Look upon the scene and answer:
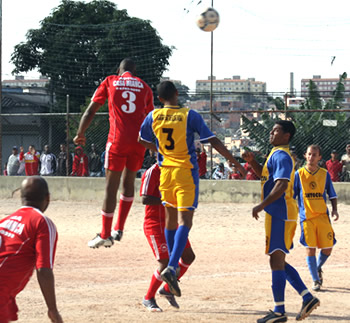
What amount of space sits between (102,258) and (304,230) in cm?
370

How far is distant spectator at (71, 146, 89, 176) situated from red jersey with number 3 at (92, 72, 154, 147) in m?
13.4

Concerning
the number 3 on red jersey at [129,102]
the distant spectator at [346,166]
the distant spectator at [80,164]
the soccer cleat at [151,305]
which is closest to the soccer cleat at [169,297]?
the soccer cleat at [151,305]

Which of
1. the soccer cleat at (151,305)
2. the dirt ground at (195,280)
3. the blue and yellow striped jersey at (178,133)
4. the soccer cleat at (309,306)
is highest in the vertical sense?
the blue and yellow striped jersey at (178,133)

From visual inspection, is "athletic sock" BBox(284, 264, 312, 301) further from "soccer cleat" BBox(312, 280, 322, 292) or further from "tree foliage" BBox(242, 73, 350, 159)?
"tree foliage" BBox(242, 73, 350, 159)

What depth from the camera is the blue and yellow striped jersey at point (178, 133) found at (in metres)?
7.42

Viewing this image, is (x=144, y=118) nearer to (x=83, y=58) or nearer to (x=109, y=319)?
(x=109, y=319)

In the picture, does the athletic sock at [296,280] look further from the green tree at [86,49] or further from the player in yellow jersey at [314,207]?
the green tree at [86,49]

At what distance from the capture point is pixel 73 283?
961 cm

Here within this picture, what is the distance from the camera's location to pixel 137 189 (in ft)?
66.8

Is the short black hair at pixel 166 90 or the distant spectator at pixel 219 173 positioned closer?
the short black hair at pixel 166 90

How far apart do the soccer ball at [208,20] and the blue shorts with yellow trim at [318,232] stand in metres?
3.01

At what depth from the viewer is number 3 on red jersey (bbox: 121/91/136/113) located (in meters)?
8.42

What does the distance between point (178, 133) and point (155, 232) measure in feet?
4.36

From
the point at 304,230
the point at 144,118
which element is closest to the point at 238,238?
the point at 304,230
